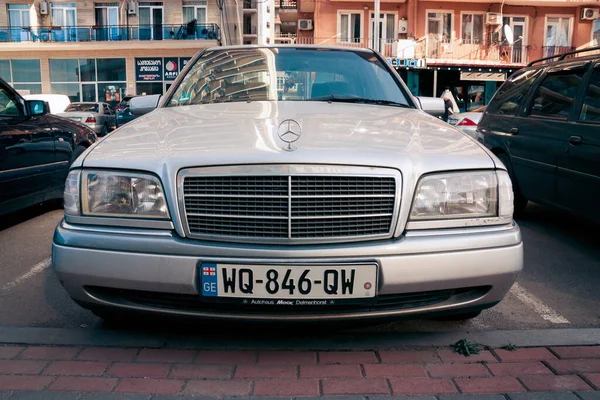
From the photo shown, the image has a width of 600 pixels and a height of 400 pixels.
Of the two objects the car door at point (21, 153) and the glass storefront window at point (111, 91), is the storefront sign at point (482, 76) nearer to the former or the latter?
the glass storefront window at point (111, 91)

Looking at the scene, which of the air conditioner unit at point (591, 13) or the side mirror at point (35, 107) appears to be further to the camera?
the air conditioner unit at point (591, 13)

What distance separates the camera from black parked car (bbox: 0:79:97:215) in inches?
204

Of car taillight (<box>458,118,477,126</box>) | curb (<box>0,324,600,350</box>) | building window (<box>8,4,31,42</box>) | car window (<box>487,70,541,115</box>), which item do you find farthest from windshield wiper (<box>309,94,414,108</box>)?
building window (<box>8,4,31,42</box>)

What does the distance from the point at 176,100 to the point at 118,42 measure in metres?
28.8

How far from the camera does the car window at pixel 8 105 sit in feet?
17.7

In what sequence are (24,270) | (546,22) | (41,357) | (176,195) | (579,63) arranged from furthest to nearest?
(546,22), (579,63), (24,270), (41,357), (176,195)

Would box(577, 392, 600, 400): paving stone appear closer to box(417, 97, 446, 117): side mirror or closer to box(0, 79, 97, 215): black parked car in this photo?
box(417, 97, 446, 117): side mirror

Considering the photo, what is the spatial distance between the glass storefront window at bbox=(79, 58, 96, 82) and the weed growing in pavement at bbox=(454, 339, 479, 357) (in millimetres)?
31552

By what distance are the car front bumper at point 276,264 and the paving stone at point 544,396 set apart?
1.49 ft

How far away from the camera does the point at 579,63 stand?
17.2 feet

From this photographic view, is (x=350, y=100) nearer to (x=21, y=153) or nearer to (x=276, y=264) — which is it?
(x=276, y=264)

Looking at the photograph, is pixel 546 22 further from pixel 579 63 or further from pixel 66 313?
pixel 66 313

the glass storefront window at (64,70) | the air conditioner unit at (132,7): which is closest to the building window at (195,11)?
the air conditioner unit at (132,7)

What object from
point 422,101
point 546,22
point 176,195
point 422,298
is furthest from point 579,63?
point 546,22
